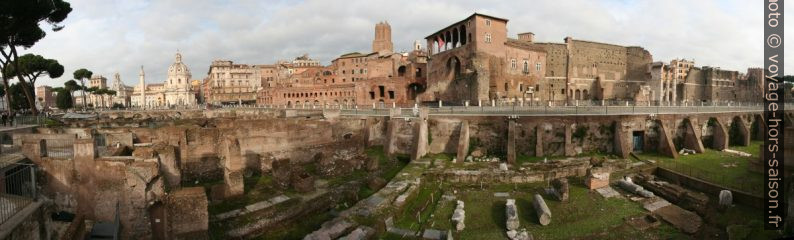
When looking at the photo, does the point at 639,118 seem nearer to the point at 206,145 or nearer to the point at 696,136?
the point at 696,136

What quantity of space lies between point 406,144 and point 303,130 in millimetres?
5660

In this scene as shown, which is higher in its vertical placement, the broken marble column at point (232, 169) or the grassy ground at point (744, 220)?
the broken marble column at point (232, 169)

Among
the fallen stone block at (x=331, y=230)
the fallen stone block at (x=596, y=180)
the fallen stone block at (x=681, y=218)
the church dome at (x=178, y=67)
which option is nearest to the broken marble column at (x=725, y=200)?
the fallen stone block at (x=681, y=218)

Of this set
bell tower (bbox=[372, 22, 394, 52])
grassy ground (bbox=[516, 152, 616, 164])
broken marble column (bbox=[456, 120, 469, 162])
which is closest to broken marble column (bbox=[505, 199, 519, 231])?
broken marble column (bbox=[456, 120, 469, 162])

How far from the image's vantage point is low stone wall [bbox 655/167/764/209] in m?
13.4

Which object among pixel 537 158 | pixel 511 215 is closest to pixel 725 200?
pixel 511 215

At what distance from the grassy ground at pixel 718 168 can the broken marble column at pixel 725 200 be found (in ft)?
5.17

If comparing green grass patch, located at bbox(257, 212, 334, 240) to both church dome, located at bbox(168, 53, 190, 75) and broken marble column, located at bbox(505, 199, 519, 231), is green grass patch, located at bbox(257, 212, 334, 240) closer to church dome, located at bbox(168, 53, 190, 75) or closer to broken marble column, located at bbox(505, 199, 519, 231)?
broken marble column, located at bbox(505, 199, 519, 231)

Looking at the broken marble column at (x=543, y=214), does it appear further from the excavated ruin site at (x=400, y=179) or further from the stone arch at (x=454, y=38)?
the stone arch at (x=454, y=38)

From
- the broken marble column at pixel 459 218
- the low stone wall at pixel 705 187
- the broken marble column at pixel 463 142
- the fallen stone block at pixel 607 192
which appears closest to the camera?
the broken marble column at pixel 459 218

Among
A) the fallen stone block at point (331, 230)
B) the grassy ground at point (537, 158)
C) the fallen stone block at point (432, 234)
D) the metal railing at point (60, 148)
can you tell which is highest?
the metal railing at point (60, 148)

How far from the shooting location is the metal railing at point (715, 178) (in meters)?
14.5

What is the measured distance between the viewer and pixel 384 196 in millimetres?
13477

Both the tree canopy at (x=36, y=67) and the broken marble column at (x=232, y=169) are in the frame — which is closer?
→ the broken marble column at (x=232, y=169)
